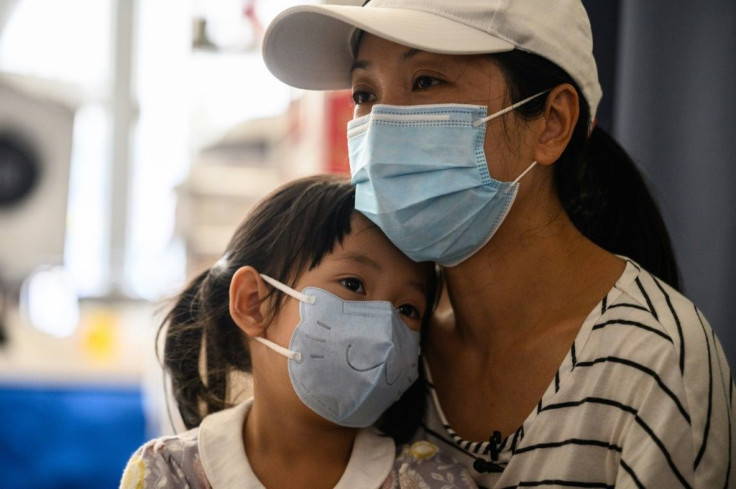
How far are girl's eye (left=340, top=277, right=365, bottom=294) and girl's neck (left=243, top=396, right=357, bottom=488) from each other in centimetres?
25

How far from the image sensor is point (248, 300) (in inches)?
68.2

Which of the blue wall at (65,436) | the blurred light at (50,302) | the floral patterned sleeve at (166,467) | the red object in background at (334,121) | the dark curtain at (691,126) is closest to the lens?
the floral patterned sleeve at (166,467)

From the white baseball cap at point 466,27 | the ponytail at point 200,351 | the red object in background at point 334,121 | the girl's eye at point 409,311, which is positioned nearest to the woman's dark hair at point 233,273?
the ponytail at point 200,351

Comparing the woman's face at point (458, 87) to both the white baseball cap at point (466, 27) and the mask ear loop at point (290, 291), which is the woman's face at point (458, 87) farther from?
the mask ear loop at point (290, 291)

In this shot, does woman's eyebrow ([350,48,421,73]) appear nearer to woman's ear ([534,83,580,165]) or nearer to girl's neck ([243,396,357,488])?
woman's ear ([534,83,580,165])

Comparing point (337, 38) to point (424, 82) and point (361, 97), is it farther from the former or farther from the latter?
point (424, 82)

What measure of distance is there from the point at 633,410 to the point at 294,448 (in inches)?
25.5

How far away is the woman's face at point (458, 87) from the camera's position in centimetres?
155

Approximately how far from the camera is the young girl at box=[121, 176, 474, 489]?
1587mm

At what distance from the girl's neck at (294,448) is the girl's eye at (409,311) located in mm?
264

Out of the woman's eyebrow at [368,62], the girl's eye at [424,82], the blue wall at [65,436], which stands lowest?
the blue wall at [65,436]

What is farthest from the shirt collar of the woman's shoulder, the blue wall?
the blue wall

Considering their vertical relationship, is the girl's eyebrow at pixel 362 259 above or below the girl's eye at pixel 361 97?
below

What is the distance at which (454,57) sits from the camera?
1.54 m
